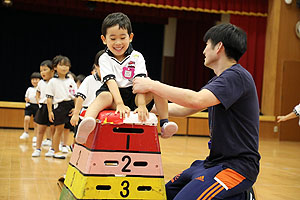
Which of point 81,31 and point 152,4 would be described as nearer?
point 152,4

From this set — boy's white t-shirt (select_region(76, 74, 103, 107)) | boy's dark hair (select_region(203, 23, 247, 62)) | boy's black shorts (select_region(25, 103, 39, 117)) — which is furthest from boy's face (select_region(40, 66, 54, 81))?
boy's dark hair (select_region(203, 23, 247, 62))

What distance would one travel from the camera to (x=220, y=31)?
2.41 metres

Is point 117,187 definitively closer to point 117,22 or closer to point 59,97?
point 117,22

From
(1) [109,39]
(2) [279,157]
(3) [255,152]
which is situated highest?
(1) [109,39]

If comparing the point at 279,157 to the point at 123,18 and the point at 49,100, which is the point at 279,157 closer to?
the point at 49,100

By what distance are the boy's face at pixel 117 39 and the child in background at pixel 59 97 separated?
3119mm

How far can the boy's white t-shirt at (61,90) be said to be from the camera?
5829 millimetres

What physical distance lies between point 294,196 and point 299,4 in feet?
25.4

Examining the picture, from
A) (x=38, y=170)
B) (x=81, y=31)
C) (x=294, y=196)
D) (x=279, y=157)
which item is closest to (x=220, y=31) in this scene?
(x=294, y=196)

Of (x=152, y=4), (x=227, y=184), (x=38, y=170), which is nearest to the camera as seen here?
(x=227, y=184)

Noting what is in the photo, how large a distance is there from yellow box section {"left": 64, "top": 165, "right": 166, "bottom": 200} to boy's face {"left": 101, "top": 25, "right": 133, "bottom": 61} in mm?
778

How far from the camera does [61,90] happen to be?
590 centimetres

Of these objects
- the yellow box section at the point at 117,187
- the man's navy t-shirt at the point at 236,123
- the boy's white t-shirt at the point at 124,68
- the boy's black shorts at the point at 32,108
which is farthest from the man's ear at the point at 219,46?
the boy's black shorts at the point at 32,108

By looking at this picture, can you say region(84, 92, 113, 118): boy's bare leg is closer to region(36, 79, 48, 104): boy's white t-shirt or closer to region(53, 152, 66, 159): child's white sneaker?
region(53, 152, 66, 159): child's white sneaker
